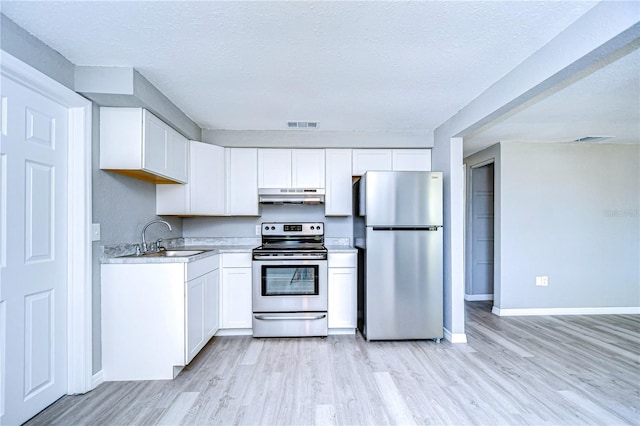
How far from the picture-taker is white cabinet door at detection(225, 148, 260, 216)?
3.66 meters

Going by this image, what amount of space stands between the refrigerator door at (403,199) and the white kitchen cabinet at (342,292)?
1.71 feet

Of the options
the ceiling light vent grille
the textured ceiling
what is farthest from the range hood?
the ceiling light vent grille

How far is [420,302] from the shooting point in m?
3.21

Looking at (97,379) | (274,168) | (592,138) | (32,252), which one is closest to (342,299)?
(274,168)

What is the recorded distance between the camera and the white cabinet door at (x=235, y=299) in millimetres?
3318

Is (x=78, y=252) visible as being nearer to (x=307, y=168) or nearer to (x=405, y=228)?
(x=307, y=168)

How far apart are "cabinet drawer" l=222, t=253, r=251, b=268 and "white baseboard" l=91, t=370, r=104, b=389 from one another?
4.34 feet

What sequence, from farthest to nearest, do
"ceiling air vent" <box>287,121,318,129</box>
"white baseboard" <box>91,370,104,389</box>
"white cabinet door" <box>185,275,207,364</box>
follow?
"ceiling air vent" <box>287,121,318,129</box>, "white cabinet door" <box>185,275,207,364</box>, "white baseboard" <box>91,370,104,389</box>

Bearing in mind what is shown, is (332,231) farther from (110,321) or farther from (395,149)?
(110,321)

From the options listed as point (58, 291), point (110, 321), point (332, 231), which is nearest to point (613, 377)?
point (332, 231)

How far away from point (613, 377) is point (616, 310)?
2.35 m

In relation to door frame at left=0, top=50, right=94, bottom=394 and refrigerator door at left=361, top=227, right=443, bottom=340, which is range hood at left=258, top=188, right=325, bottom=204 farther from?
door frame at left=0, top=50, right=94, bottom=394

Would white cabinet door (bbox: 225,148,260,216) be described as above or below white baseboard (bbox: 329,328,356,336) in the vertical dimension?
above

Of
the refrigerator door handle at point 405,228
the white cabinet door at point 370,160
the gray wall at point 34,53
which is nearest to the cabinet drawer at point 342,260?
the refrigerator door handle at point 405,228
